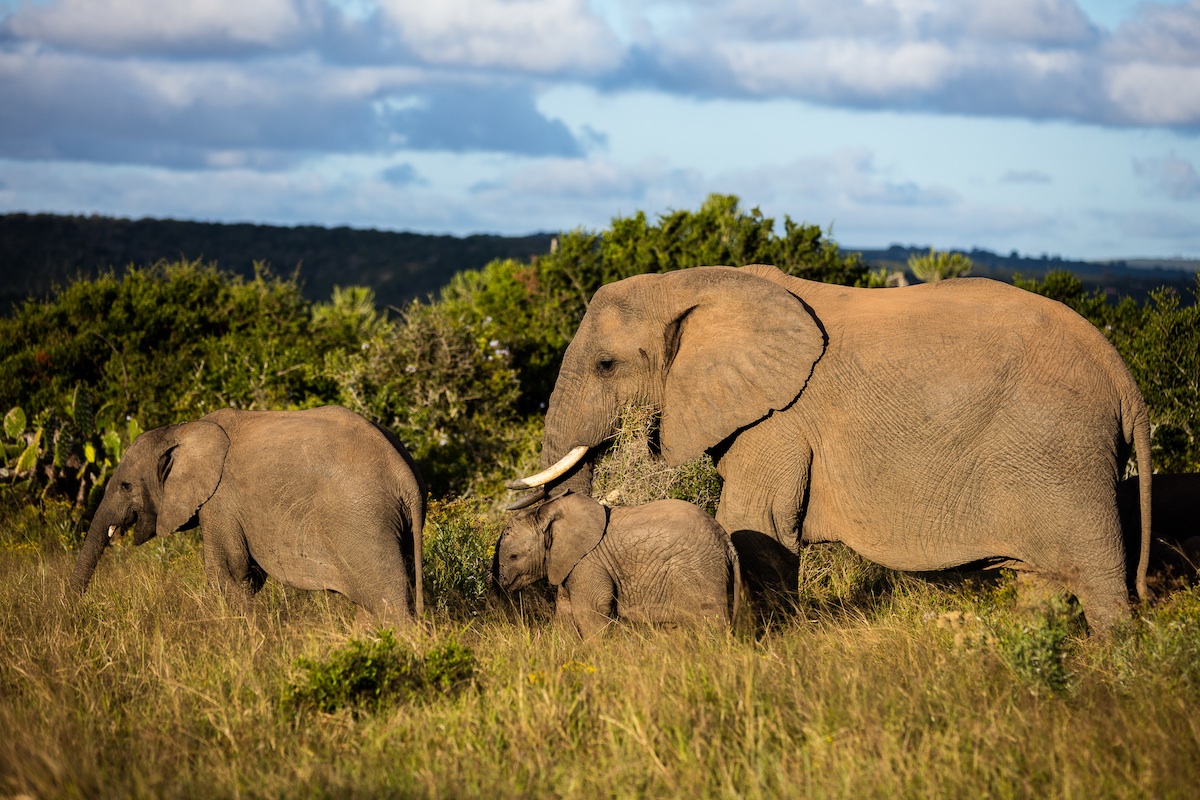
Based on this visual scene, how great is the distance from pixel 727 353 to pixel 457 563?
8.94 feet

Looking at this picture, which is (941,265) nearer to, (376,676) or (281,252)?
(376,676)

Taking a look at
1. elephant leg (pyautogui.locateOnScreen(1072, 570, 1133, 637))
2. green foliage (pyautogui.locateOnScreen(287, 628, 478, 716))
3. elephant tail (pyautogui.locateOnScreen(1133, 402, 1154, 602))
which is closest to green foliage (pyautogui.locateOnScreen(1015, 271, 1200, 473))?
elephant tail (pyautogui.locateOnScreen(1133, 402, 1154, 602))

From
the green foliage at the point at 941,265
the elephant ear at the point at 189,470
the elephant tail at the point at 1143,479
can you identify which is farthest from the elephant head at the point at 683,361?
the green foliage at the point at 941,265

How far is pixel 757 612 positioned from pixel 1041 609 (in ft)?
5.39

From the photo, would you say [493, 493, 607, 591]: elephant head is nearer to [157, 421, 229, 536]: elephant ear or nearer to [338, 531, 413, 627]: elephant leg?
[338, 531, 413, 627]: elephant leg

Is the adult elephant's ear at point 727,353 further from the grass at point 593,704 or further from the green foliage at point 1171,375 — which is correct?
the green foliage at point 1171,375

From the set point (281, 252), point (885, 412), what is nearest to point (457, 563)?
point (885, 412)

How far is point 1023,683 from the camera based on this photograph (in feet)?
17.8

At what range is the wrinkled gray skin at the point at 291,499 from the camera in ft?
21.4

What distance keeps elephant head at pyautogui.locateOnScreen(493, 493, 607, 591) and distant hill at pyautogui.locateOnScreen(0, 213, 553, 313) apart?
4688 centimetres

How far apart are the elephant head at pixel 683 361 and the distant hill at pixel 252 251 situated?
4708 cm

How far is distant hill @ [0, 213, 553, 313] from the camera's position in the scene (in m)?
58.1

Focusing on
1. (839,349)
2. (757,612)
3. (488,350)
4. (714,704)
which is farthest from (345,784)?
(488,350)

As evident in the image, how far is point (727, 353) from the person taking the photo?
21.5ft
